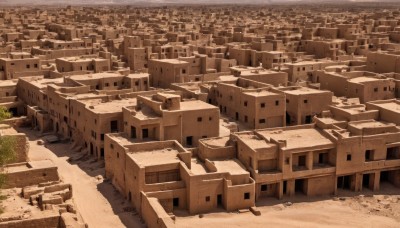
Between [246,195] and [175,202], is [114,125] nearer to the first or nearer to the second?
[175,202]

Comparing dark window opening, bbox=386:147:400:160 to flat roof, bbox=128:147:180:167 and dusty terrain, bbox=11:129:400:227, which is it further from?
flat roof, bbox=128:147:180:167

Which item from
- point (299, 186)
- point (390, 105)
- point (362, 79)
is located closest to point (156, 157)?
point (299, 186)

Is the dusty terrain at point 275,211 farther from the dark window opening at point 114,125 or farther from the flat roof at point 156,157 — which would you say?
the dark window opening at point 114,125

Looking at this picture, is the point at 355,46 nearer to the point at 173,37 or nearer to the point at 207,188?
the point at 173,37

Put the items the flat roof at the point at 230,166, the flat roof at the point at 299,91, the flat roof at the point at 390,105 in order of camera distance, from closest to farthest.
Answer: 1. the flat roof at the point at 230,166
2. the flat roof at the point at 390,105
3. the flat roof at the point at 299,91

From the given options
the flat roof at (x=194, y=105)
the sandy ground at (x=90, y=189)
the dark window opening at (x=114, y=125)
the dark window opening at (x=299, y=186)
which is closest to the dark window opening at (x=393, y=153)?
the dark window opening at (x=299, y=186)

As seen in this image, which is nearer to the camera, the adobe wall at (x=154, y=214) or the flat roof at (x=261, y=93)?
the adobe wall at (x=154, y=214)

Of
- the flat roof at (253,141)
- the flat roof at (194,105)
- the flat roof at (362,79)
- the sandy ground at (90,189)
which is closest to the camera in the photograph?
the sandy ground at (90,189)

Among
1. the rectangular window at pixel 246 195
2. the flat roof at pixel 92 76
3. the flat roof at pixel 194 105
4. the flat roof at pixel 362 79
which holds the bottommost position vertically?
the rectangular window at pixel 246 195

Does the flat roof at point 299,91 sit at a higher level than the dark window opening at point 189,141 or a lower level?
higher
